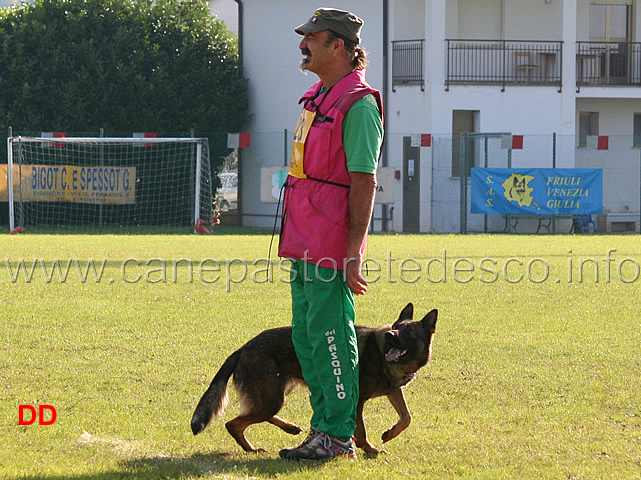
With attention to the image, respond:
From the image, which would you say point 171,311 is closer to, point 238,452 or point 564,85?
point 238,452

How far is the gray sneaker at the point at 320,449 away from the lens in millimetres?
4504

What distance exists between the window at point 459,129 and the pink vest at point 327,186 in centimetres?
2419

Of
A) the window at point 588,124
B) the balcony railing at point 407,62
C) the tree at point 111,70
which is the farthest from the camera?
the window at point 588,124

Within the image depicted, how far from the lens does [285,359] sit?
4809mm

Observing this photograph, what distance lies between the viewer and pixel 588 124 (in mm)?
31266

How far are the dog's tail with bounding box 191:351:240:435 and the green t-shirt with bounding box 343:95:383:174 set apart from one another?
1192 mm

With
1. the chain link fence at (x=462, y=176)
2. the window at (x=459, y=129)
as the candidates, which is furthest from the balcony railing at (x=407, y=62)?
the chain link fence at (x=462, y=176)

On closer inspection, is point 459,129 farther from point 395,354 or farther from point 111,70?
point 395,354

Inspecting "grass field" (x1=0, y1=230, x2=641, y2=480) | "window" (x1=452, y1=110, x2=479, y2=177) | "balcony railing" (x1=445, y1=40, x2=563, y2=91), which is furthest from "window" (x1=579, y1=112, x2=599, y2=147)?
"grass field" (x1=0, y1=230, x2=641, y2=480)

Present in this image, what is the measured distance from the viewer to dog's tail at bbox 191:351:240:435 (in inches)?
178

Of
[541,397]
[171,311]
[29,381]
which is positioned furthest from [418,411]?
[171,311]

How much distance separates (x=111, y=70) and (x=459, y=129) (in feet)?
34.9

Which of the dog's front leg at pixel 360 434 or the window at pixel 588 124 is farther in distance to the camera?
the window at pixel 588 124

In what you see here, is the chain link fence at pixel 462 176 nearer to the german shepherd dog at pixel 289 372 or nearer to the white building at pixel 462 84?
the white building at pixel 462 84
